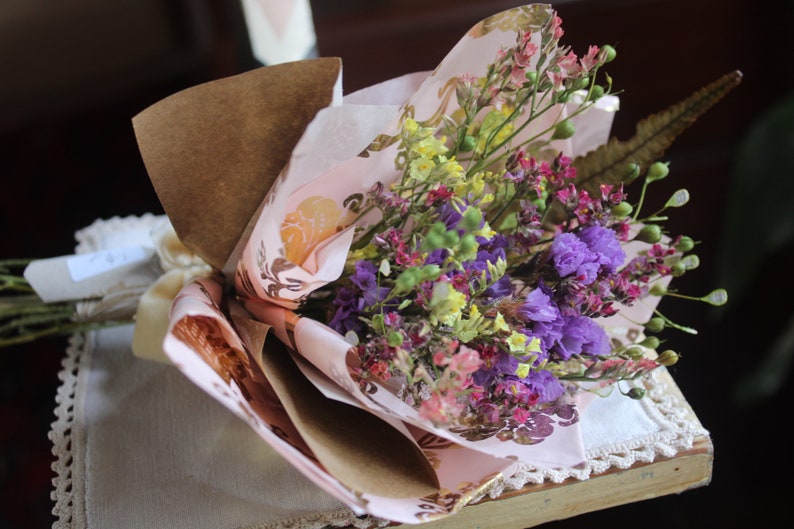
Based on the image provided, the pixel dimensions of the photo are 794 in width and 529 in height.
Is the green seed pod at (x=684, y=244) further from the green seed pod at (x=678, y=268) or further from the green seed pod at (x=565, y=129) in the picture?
the green seed pod at (x=565, y=129)

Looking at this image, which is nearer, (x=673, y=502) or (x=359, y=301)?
(x=359, y=301)

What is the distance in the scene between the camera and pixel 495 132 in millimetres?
615

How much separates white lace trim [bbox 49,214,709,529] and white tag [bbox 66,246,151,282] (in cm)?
11

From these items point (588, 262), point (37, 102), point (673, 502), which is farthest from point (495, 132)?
point (37, 102)

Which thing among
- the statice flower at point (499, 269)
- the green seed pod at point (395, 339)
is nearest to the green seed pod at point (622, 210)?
the statice flower at point (499, 269)

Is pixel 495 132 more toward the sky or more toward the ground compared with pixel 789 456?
more toward the sky

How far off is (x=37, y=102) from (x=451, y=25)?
1.02 m

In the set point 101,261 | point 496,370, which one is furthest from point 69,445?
point 496,370

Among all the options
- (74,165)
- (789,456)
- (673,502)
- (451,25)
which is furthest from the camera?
(74,165)

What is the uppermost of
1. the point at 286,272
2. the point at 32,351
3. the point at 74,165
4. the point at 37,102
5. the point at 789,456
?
the point at 286,272

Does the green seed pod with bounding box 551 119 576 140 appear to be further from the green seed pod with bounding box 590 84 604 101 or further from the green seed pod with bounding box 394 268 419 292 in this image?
the green seed pod with bounding box 394 268 419 292

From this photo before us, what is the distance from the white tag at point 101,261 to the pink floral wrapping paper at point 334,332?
22 centimetres

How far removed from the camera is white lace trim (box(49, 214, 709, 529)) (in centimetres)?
64

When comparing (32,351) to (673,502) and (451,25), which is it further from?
(673,502)
